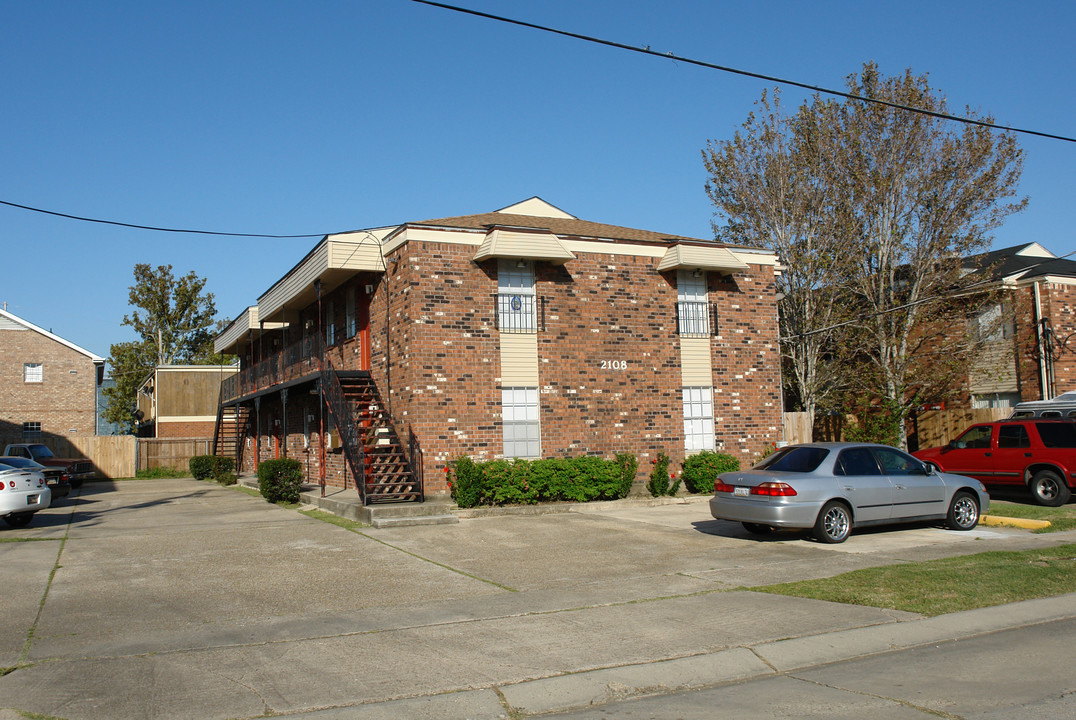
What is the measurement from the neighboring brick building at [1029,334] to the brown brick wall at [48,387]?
127ft

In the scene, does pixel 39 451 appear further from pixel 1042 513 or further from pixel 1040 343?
pixel 1040 343

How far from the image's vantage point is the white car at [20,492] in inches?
607

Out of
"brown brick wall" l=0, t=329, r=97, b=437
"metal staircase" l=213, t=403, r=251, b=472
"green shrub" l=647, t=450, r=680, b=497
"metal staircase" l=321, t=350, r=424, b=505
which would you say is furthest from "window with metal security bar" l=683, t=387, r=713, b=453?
"brown brick wall" l=0, t=329, r=97, b=437

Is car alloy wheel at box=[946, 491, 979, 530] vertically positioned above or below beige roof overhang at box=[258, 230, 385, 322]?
below

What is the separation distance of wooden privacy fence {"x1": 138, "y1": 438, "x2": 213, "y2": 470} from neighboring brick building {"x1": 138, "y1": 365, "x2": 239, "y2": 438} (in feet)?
15.4

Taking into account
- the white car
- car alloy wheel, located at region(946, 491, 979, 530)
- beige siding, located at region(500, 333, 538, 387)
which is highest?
beige siding, located at region(500, 333, 538, 387)

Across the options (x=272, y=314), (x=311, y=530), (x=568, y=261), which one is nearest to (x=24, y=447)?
(x=272, y=314)

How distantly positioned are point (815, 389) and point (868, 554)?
1735 cm

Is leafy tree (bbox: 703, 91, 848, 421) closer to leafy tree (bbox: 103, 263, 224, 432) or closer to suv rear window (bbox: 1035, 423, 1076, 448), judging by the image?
suv rear window (bbox: 1035, 423, 1076, 448)

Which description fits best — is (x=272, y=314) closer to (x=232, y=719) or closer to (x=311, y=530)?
(x=311, y=530)

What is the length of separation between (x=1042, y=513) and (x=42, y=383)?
41.4 meters

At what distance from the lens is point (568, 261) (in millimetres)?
19484

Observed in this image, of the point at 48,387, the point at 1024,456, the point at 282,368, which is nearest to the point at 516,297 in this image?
the point at 282,368

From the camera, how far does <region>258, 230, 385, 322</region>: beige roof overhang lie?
19516 millimetres
